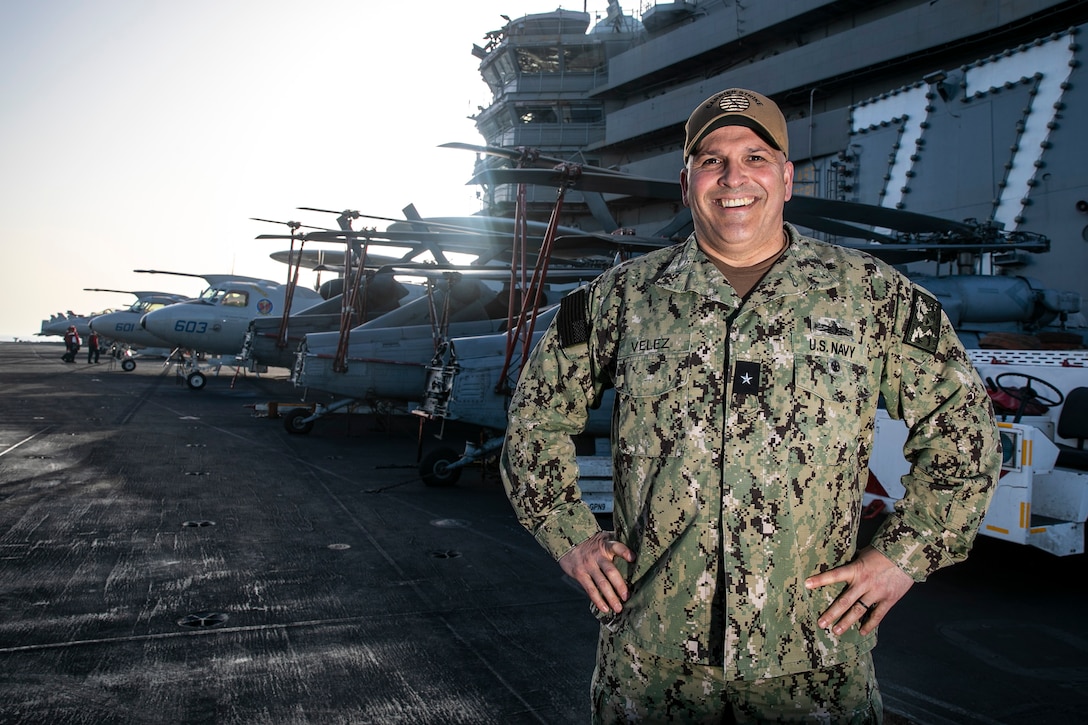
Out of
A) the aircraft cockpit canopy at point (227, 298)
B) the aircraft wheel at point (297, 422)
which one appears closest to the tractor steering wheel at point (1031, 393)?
the aircraft wheel at point (297, 422)

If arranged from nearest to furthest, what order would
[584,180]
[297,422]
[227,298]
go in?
[584,180] < [297,422] < [227,298]

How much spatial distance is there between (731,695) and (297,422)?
39.8ft

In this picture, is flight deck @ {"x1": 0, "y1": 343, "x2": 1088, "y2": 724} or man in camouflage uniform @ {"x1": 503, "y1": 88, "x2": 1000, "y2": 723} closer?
man in camouflage uniform @ {"x1": 503, "y1": 88, "x2": 1000, "y2": 723}

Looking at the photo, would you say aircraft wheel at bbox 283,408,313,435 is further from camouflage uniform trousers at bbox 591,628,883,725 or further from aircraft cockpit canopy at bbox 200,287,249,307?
camouflage uniform trousers at bbox 591,628,883,725

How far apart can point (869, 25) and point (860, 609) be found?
22.3m

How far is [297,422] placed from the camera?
42.4ft

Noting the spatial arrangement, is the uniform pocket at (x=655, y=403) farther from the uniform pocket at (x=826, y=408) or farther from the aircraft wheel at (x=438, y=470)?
the aircraft wheel at (x=438, y=470)

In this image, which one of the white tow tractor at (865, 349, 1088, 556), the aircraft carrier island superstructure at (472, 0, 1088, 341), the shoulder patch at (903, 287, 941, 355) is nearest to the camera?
the shoulder patch at (903, 287, 941, 355)

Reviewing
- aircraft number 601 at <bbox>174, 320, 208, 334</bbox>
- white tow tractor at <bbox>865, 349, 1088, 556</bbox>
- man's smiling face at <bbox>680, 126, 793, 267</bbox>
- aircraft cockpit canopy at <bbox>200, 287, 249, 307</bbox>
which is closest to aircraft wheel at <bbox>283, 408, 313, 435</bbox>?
aircraft number 601 at <bbox>174, 320, 208, 334</bbox>

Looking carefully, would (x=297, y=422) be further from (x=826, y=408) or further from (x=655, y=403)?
(x=826, y=408)

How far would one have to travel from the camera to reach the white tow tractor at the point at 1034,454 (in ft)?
15.8

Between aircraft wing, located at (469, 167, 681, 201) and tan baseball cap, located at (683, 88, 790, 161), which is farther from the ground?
aircraft wing, located at (469, 167, 681, 201)

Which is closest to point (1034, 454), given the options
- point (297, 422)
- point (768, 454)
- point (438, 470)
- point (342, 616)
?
point (768, 454)

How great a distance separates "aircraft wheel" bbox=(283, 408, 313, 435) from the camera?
1288 cm
